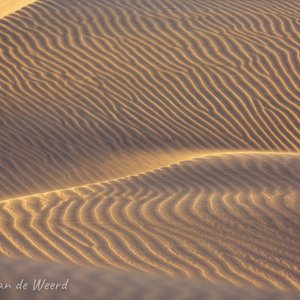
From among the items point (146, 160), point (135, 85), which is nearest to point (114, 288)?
point (146, 160)

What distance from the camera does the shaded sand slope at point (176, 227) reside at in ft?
12.6

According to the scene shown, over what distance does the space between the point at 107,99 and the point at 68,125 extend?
1054 millimetres

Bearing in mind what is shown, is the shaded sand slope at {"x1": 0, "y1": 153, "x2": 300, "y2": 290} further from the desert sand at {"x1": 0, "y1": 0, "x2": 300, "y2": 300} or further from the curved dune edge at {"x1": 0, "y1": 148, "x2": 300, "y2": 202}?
the curved dune edge at {"x1": 0, "y1": 148, "x2": 300, "y2": 202}

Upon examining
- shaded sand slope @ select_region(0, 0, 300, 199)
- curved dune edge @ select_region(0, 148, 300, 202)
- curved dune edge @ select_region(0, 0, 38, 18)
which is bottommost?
curved dune edge @ select_region(0, 148, 300, 202)

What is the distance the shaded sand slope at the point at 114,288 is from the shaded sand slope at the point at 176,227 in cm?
61

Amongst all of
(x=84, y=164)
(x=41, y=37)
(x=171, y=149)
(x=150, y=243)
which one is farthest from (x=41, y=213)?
(x=41, y=37)

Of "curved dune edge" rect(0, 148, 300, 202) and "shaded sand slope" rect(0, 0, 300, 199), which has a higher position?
"shaded sand slope" rect(0, 0, 300, 199)

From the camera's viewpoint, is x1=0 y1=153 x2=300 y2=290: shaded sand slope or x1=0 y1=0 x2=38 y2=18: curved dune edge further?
x1=0 y1=0 x2=38 y2=18: curved dune edge

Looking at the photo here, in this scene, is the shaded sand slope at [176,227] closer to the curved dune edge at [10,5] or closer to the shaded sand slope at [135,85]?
the shaded sand slope at [135,85]

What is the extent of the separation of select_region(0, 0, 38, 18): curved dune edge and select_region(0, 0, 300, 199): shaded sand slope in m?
0.46

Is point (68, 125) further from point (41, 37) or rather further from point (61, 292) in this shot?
point (61, 292)

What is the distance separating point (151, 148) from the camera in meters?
8.57

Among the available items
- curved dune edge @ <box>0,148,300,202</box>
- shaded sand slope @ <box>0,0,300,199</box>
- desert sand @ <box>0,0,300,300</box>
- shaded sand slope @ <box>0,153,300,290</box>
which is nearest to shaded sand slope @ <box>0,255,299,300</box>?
desert sand @ <box>0,0,300,300</box>

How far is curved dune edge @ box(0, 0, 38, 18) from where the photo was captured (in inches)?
492
